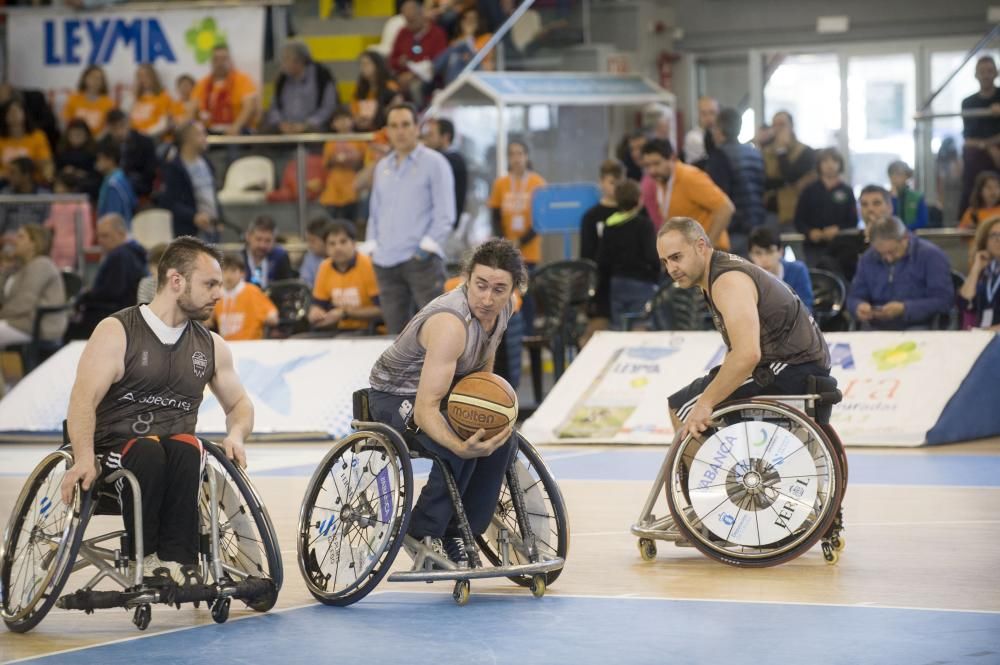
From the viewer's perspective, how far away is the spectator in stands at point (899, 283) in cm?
1120

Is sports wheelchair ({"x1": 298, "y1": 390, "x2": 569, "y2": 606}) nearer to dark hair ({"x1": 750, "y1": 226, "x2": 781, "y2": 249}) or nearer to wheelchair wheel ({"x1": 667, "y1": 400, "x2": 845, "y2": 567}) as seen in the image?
wheelchair wheel ({"x1": 667, "y1": 400, "x2": 845, "y2": 567})

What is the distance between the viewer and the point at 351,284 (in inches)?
490

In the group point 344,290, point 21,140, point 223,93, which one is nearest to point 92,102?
point 21,140

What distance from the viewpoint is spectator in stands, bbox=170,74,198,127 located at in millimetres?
16969

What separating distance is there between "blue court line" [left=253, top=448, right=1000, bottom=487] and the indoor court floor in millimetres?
1201

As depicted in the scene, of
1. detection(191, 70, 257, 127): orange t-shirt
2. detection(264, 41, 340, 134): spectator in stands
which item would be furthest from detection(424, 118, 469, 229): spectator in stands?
detection(191, 70, 257, 127): orange t-shirt

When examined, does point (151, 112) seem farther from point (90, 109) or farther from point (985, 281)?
point (985, 281)

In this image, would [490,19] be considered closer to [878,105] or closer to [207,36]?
[207,36]

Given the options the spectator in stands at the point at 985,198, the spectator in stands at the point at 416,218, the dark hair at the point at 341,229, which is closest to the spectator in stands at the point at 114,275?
the dark hair at the point at 341,229

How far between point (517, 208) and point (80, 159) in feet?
15.7

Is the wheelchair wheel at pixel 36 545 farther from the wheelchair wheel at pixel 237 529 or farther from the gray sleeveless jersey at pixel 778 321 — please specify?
the gray sleeveless jersey at pixel 778 321

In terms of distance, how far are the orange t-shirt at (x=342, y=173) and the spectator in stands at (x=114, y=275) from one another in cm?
207

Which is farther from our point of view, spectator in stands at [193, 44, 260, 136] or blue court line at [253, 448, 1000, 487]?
spectator in stands at [193, 44, 260, 136]

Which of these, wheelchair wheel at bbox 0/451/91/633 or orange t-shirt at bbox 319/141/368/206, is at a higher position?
orange t-shirt at bbox 319/141/368/206
